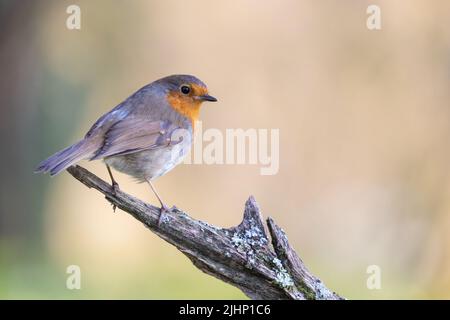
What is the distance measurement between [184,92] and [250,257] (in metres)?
1.63

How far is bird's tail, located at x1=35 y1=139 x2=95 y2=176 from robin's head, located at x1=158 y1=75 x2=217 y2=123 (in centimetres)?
91

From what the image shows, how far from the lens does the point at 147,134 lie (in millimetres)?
4418

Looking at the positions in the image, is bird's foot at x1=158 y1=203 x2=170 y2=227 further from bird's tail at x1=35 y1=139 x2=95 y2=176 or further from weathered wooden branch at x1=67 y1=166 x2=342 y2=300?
bird's tail at x1=35 y1=139 x2=95 y2=176

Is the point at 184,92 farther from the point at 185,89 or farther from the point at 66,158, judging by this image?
the point at 66,158

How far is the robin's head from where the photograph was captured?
4.80 m

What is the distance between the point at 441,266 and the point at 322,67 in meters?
2.86

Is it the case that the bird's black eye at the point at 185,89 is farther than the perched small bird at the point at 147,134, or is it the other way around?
the bird's black eye at the point at 185,89

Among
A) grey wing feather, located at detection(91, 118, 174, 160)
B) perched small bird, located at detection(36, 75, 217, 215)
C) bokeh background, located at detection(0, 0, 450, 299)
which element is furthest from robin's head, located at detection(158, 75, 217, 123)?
bokeh background, located at detection(0, 0, 450, 299)

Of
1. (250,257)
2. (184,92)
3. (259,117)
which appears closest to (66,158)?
(250,257)

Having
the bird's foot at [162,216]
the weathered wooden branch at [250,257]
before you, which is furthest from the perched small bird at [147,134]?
the weathered wooden branch at [250,257]

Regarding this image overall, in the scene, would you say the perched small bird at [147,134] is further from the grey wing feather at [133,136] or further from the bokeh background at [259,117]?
the bokeh background at [259,117]

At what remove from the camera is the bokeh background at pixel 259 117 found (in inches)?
297

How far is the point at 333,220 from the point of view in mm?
8094
